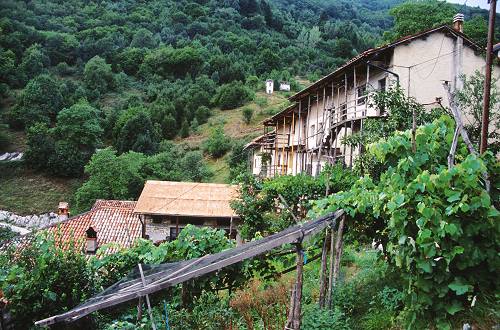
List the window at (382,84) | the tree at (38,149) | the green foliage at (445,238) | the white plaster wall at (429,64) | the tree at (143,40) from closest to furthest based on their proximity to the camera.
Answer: the green foliage at (445,238), the white plaster wall at (429,64), the window at (382,84), the tree at (38,149), the tree at (143,40)

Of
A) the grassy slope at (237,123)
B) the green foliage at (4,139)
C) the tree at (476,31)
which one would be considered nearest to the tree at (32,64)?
the green foliage at (4,139)

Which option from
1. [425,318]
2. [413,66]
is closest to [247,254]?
[425,318]

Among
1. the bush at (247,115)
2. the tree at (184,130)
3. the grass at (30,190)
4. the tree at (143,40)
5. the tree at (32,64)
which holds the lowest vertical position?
the grass at (30,190)

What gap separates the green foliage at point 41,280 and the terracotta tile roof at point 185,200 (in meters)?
16.4

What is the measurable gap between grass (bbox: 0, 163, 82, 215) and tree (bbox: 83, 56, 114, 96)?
26.6m

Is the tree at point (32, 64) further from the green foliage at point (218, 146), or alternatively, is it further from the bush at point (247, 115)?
the green foliage at point (218, 146)

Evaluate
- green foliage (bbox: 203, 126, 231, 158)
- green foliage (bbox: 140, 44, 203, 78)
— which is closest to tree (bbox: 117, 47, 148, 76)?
green foliage (bbox: 140, 44, 203, 78)

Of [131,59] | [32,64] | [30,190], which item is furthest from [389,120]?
[131,59]

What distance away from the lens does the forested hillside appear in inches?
2031

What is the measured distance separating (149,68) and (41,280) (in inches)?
3417

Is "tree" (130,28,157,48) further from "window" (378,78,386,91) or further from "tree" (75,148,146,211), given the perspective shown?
"window" (378,78,386,91)

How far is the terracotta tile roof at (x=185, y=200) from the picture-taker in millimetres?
26094

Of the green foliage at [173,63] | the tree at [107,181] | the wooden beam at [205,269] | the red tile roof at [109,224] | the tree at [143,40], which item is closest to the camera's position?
the wooden beam at [205,269]

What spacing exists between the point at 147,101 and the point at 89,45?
25.5 meters
